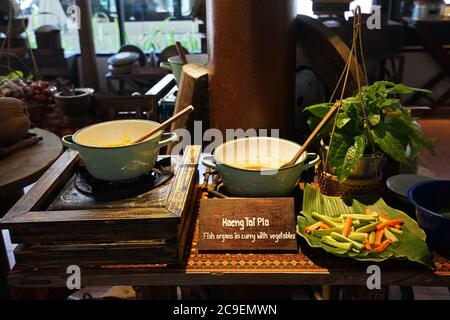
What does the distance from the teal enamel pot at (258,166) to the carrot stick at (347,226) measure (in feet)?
0.67

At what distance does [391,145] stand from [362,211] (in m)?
0.22

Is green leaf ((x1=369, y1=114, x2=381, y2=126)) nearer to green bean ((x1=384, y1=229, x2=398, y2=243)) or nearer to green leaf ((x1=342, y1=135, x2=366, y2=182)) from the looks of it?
green leaf ((x1=342, y1=135, x2=366, y2=182))

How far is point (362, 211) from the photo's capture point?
136 centimetres

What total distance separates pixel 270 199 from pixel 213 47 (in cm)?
72

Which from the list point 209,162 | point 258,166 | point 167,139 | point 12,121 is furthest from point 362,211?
point 12,121

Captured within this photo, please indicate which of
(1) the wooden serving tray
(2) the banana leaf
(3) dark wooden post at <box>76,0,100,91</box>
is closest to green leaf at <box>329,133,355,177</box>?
(2) the banana leaf

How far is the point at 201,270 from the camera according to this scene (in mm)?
1197

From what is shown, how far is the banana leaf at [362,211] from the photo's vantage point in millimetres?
1168

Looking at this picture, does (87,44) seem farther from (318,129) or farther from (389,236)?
(389,236)

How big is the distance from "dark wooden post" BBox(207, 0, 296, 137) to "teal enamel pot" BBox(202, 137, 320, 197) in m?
0.20

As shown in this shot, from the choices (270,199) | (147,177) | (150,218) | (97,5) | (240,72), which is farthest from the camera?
(97,5)
